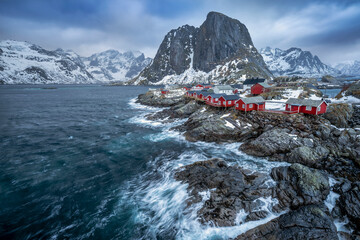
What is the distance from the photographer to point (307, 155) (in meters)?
23.9

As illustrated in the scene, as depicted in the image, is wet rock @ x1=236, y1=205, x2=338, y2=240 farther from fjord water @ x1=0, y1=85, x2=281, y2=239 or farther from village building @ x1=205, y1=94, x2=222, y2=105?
village building @ x1=205, y1=94, x2=222, y2=105

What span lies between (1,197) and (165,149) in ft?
72.5

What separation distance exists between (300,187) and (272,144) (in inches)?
454

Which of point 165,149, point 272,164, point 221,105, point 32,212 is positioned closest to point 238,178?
point 272,164

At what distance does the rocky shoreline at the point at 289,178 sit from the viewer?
13.8m

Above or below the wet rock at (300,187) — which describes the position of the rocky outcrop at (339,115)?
above

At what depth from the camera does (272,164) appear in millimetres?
24062

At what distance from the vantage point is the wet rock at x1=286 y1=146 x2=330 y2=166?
920 inches

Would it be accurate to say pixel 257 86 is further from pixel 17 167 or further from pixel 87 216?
pixel 17 167

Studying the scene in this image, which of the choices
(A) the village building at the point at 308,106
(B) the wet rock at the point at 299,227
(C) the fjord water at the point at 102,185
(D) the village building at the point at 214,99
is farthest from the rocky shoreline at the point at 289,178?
(D) the village building at the point at 214,99

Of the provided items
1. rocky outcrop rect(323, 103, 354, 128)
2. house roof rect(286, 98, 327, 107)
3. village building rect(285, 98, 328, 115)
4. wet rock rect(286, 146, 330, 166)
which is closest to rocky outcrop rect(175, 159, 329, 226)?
wet rock rect(286, 146, 330, 166)

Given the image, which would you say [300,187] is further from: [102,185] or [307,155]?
[102,185]

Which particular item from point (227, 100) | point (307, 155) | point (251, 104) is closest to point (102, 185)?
point (307, 155)

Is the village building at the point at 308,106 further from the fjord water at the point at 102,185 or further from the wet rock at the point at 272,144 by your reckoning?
the fjord water at the point at 102,185
